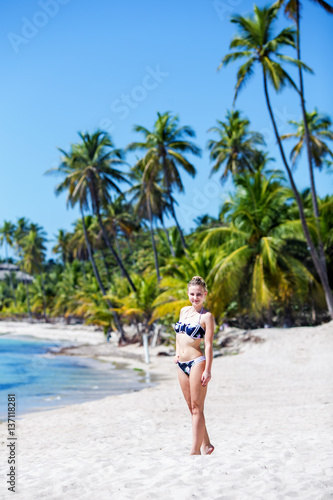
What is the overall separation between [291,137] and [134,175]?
10701 mm

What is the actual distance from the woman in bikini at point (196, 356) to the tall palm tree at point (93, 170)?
22.2 m

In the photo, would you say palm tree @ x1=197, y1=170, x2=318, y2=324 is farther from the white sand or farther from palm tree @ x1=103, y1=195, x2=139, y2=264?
palm tree @ x1=103, y1=195, x2=139, y2=264

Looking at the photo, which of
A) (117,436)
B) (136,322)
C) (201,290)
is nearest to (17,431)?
(117,436)

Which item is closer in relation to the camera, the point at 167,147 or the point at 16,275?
the point at 167,147

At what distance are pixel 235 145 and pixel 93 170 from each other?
9616 millimetres

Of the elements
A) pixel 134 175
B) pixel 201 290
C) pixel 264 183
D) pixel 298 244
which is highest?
pixel 134 175

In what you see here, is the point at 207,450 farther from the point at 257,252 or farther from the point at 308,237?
the point at 257,252

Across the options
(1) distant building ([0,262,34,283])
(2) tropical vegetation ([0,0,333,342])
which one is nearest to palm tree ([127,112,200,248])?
(2) tropical vegetation ([0,0,333,342])

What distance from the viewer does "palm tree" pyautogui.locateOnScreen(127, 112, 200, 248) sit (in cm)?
2606

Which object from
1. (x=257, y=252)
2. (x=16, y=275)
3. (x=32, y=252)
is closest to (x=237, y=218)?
(x=257, y=252)

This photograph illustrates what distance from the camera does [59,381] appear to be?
13.6 metres

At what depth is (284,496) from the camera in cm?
308

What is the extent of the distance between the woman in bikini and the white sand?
344 millimetres

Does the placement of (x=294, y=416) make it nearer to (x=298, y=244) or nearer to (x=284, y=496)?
(x=284, y=496)
